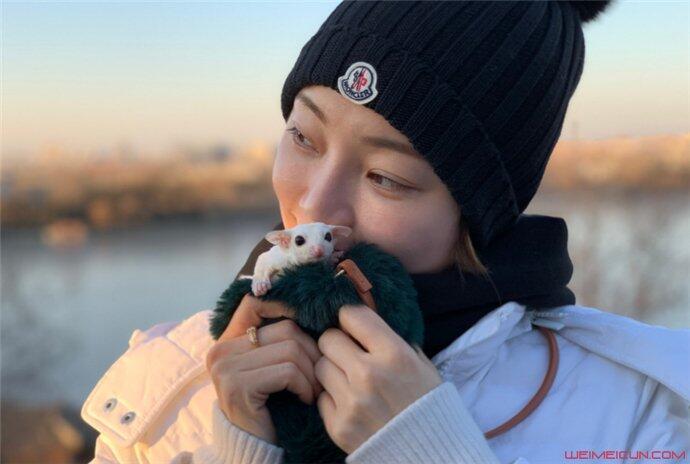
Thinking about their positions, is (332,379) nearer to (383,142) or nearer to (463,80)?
(383,142)

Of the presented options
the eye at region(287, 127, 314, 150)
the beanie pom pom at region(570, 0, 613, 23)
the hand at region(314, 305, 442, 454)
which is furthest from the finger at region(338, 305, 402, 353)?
the beanie pom pom at region(570, 0, 613, 23)

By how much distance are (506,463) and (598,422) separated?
0.21 meters

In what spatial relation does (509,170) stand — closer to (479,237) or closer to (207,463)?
(479,237)

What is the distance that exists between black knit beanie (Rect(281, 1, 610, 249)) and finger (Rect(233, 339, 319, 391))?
43cm

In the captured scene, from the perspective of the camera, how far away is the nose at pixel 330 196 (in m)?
1.26

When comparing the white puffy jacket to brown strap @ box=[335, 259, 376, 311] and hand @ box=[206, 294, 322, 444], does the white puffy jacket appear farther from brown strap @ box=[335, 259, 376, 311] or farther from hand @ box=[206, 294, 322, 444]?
brown strap @ box=[335, 259, 376, 311]

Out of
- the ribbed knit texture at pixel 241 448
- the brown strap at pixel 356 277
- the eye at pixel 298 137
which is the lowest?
the ribbed knit texture at pixel 241 448

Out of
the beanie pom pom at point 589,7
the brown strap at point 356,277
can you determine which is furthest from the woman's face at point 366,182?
the beanie pom pom at point 589,7

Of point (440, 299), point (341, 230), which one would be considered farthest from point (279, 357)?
point (440, 299)

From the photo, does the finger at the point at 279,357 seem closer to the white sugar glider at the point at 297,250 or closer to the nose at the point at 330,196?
the white sugar glider at the point at 297,250

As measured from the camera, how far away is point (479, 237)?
1407mm

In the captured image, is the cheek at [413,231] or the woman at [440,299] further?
the cheek at [413,231]

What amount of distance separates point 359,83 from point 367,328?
0.47m

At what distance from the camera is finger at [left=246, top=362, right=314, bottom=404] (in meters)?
1.15
